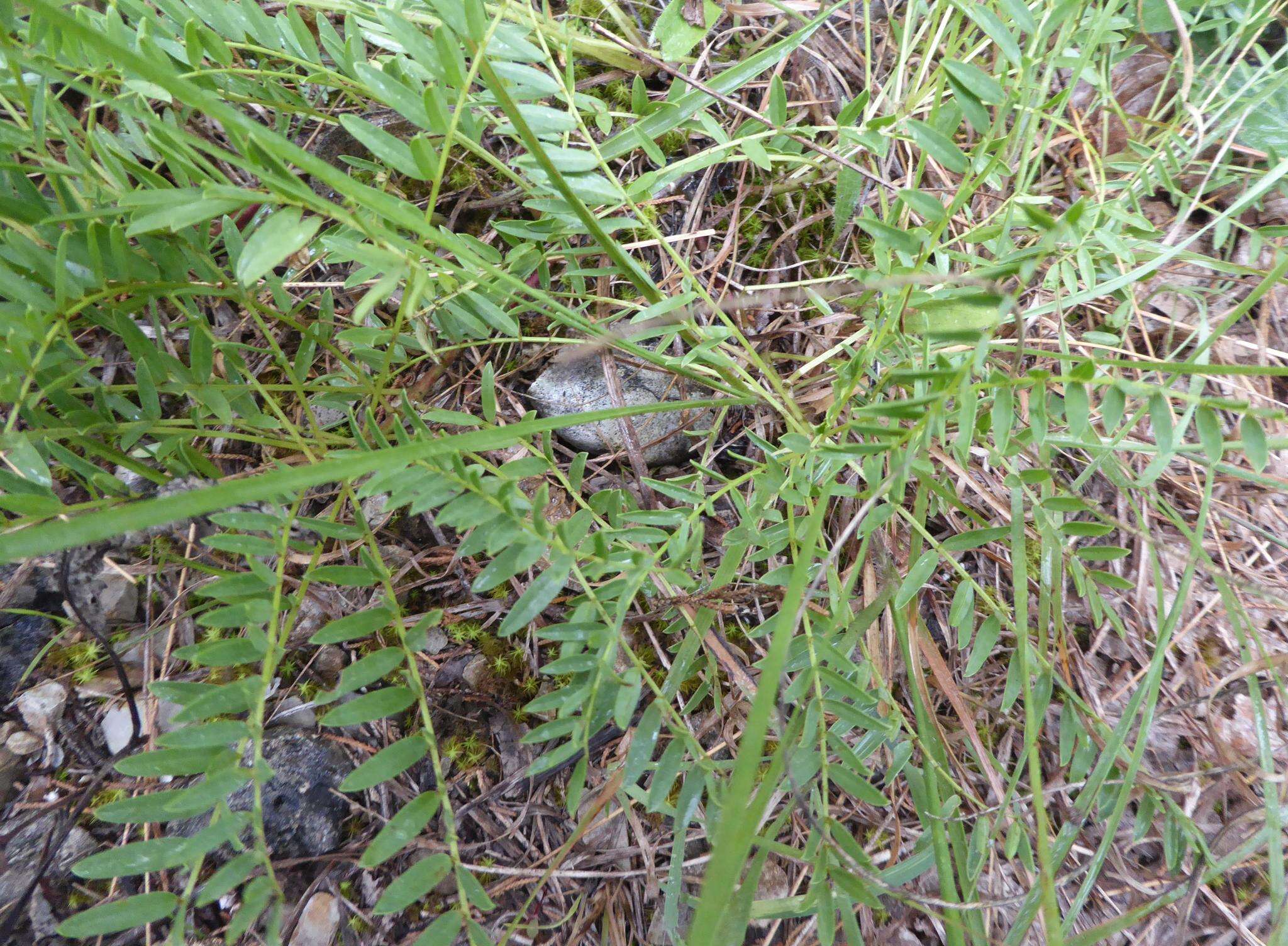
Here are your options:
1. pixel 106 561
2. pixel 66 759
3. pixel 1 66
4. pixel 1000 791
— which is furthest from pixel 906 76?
pixel 66 759

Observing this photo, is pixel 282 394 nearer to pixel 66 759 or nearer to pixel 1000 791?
pixel 66 759

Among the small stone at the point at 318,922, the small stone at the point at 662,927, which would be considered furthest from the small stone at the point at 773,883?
the small stone at the point at 318,922

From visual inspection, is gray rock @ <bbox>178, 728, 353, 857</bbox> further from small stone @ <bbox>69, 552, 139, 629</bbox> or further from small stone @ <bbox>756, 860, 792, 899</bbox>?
small stone @ <bbox>756, 860, 792, 899</bbox>

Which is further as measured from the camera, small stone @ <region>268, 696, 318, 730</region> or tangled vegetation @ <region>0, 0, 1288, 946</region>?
small stone @ <region>268, 696, 318, 730</region>

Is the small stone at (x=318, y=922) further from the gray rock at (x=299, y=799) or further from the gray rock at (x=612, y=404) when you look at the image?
the gray rock at (x=612, y=404)

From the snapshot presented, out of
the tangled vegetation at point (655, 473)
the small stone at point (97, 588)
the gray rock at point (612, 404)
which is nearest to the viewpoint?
the tangled vegetation at point (655, 473)

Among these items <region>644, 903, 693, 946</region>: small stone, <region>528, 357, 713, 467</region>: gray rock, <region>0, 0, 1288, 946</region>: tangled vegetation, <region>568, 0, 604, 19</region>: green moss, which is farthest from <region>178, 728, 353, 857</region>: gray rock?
<region>568, 0, 604, 19</region>: green moss
